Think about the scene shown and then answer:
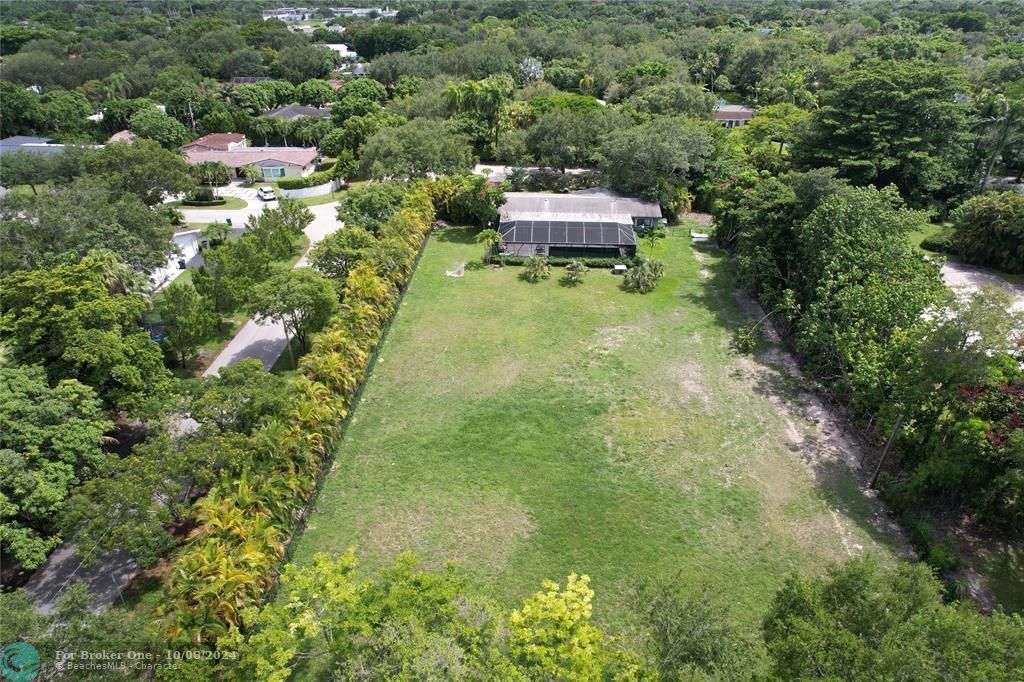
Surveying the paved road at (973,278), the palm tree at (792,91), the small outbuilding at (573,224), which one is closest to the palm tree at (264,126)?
the small outbuilding at (573,224)

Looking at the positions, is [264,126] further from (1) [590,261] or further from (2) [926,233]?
(2) [926,233]

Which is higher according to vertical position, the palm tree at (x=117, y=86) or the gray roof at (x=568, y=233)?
the palm tree at (x=117, y=86)

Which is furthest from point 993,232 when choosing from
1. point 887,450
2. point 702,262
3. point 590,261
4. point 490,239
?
point 490,239

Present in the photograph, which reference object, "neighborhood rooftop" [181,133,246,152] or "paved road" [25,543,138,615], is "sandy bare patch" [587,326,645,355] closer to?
"paved road" [25,543,138,615]

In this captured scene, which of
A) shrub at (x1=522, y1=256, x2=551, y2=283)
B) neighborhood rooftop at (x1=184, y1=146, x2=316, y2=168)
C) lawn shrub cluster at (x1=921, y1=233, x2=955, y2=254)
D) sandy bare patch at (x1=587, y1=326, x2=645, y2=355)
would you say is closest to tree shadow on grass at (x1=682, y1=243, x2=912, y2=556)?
sandy bare patch at (x1=587, y1=326, x2=645, y2=355)

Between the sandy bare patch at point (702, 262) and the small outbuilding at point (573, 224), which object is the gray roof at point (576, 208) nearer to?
the small outbuilding at point (573, 224)
